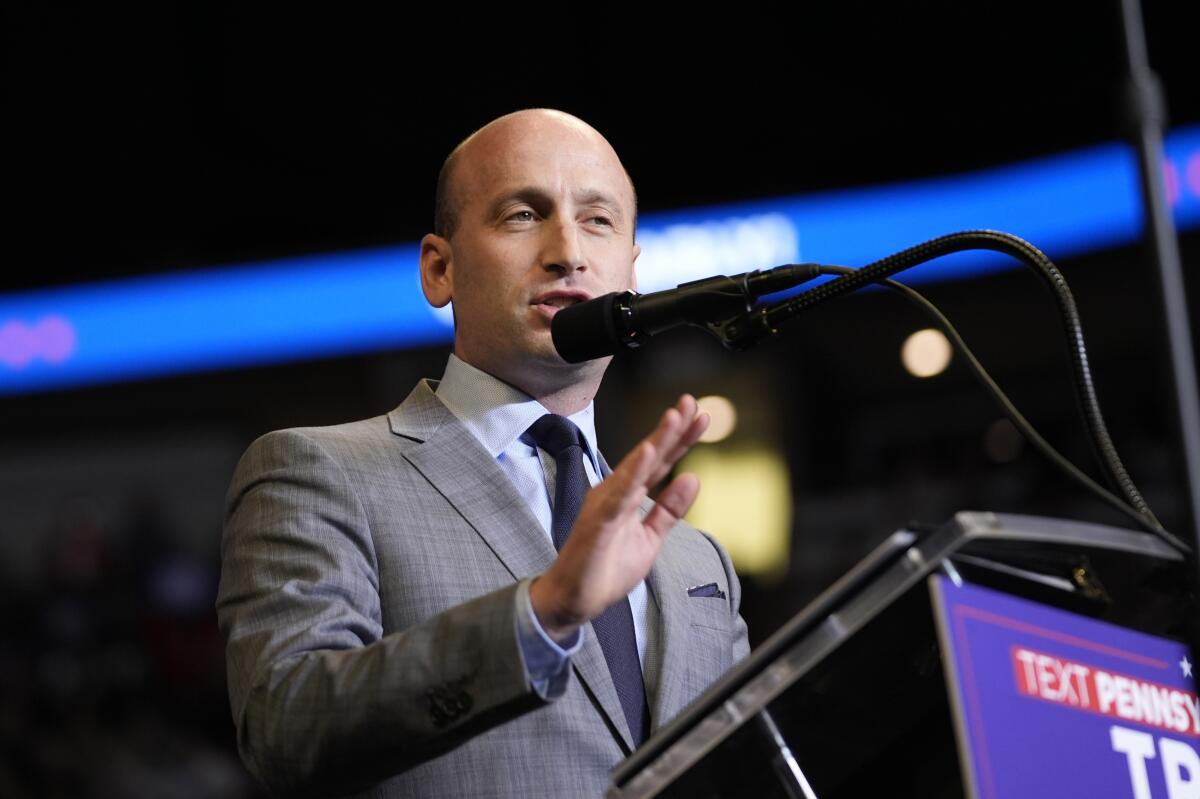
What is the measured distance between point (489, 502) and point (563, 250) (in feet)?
1.05

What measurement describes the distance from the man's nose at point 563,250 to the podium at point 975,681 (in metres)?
0.72

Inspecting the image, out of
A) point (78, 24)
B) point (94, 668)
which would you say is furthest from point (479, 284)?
point (94, 668)

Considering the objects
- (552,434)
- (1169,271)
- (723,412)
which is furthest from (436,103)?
(1169,271)

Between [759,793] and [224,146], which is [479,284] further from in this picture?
[224,146]

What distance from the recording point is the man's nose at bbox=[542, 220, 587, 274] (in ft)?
5.31

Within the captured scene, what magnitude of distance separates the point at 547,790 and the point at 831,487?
5.07 meters

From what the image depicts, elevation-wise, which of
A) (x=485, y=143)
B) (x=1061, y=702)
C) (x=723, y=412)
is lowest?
(x=1061, y=702)

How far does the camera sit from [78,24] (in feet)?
16.7

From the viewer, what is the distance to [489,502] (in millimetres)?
1480

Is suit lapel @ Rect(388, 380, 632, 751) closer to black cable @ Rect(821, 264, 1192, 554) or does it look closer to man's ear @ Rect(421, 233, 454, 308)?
man's ear @ Rect(421, 233, 454, 308)

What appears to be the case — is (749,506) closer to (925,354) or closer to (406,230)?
(925,354)

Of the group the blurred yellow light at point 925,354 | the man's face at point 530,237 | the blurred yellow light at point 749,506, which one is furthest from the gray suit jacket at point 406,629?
the blurred yellow light at point 925,354

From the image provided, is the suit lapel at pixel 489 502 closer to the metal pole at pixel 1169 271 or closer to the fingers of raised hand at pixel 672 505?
the fingers of raised hand at pixel 672 505

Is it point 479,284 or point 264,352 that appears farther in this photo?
point 264,352
